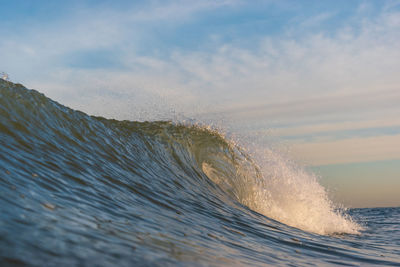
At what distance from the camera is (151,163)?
7977mm

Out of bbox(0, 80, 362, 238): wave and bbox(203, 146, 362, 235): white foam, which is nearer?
bbox(0, 80, 362, 238): wave

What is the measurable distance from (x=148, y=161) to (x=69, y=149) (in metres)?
2.33

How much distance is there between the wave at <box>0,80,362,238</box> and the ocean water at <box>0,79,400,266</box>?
0.03 meters

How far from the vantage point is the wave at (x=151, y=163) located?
195 inches

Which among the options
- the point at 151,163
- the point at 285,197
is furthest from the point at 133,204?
the point at 285,197

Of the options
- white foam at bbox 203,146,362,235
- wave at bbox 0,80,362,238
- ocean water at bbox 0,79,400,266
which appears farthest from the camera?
white foam at bbox 203,146,362,235

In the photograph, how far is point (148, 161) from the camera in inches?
315

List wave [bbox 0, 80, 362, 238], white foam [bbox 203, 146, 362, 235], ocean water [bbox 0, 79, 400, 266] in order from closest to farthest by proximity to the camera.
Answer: ocean water [bbox 0, 79, 400, 266] < wave [bbox 0, 80, 362, 238] < white foam [bbox 203, 146, 362, 235]

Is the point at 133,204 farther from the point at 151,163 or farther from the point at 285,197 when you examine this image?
the point at 285,197

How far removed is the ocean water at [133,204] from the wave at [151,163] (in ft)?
0.11

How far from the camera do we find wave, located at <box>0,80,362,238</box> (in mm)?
4953

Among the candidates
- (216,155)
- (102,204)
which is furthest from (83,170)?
(216,155)

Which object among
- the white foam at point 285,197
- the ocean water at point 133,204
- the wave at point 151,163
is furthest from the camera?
the white foam at point 285,197

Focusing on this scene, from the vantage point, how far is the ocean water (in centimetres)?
254
